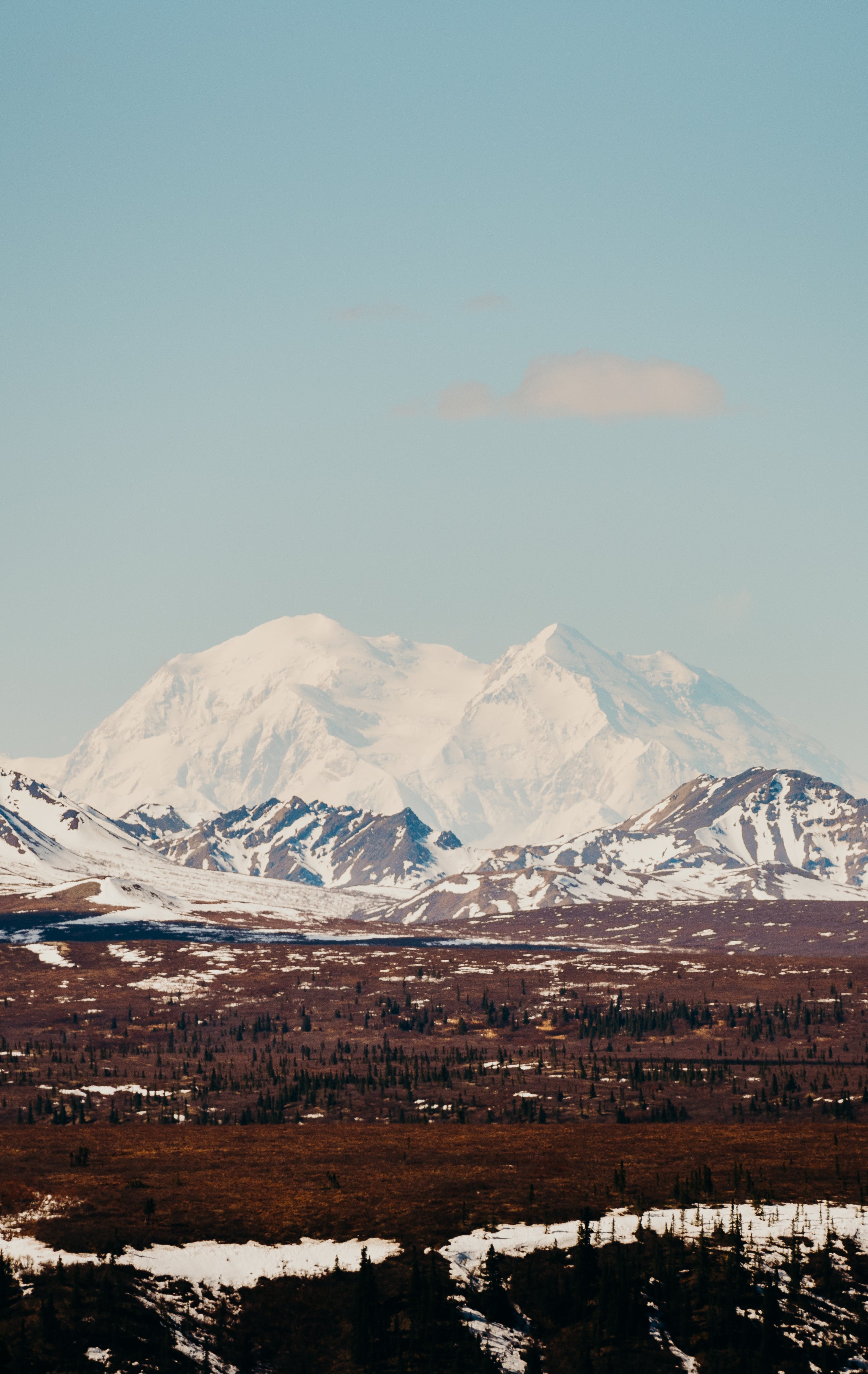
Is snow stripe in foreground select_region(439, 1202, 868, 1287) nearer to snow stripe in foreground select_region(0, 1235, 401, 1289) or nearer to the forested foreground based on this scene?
the forested foreground

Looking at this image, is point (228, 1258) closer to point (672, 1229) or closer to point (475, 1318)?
point (475, 1318)

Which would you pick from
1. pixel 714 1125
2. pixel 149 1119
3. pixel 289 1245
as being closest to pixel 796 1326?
pixel 289 1245

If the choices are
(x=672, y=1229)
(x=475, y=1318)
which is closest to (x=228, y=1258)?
(x=475, y=1318)

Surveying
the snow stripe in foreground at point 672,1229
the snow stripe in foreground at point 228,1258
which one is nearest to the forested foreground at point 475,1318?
the snow stripe in foreground at point 228,1258

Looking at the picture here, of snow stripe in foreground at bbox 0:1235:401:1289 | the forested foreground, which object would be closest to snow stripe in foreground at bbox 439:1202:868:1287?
the forested foreground

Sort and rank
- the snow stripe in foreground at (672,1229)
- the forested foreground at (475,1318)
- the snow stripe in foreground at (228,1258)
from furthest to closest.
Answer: the snow stripe in foreground at (672,1229) → the snow stripe in foreground at (228,1258) → the forested foreground at (475,1318)

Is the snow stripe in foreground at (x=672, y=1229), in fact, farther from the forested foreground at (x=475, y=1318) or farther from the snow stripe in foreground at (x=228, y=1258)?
the snow stripe in foreground at (x=228, y=1258)

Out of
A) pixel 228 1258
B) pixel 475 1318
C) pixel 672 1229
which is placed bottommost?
pixel 475 1318
